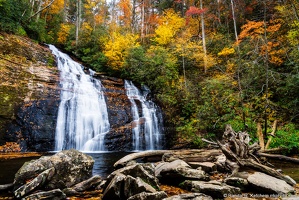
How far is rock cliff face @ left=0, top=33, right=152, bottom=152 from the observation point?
10531mm

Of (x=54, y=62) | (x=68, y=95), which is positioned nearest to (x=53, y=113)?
(x=68, y=95)

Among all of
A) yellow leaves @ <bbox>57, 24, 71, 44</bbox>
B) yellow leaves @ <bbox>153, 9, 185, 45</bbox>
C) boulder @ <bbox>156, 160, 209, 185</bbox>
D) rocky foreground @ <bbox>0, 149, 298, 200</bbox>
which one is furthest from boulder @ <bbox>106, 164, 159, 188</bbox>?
yellow leaves @ <bbox>57, 24, 71, 44</bbox>

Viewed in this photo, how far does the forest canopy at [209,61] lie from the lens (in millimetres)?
11156

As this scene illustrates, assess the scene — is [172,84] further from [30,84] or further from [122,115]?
[30,84]

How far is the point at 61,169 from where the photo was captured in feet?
14.5

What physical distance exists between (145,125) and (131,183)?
9.98 m

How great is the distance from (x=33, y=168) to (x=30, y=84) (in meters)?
9.80

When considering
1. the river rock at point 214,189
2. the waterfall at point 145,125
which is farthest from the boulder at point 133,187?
the waterfall at point 145,125

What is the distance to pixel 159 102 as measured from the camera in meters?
15.9

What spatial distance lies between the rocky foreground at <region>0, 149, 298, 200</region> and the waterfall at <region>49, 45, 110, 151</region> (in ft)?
23.2

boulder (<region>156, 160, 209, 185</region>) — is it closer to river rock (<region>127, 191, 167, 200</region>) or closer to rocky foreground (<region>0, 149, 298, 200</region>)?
rocky foreground (<region>0, 149, 298, 200</region>)

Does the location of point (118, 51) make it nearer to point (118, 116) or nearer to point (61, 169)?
point (118, 116)

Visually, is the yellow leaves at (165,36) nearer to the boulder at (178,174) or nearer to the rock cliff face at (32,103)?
the rock cliff face at (32,103)

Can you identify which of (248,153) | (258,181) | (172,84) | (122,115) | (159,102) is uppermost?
(172,84)
